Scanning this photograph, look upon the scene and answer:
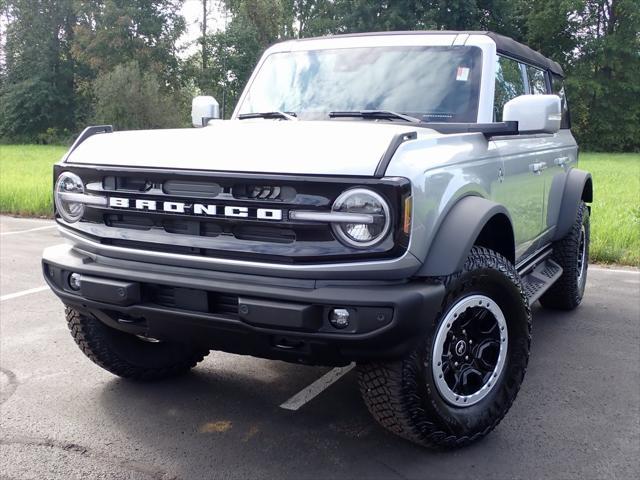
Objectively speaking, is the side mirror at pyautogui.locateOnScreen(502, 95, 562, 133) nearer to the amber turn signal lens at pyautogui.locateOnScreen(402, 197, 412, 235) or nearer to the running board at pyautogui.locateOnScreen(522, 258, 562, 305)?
the running board at pyautogui.locateOnScreen(522, 258, 562, 305)

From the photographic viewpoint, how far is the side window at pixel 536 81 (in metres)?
5.02

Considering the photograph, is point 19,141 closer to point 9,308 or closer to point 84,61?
point 84,61

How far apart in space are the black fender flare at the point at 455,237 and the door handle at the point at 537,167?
1.36m

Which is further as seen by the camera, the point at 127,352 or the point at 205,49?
the point at 205,49

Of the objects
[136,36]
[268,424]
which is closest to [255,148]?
[268,424]

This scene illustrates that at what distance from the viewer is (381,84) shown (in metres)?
4.01

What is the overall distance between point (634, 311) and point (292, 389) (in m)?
3.35

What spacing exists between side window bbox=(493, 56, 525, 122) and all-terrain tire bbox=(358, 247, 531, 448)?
1191 millimetres

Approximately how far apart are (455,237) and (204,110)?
8.63ft

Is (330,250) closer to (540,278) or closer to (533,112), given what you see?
(533,112)

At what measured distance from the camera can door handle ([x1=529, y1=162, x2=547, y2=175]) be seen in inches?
168

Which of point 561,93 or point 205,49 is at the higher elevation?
point 205,49

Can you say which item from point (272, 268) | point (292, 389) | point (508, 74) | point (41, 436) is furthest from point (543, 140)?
point (41, 436)

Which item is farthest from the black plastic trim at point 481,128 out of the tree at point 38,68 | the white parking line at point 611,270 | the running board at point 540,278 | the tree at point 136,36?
the tree at point 38,68
